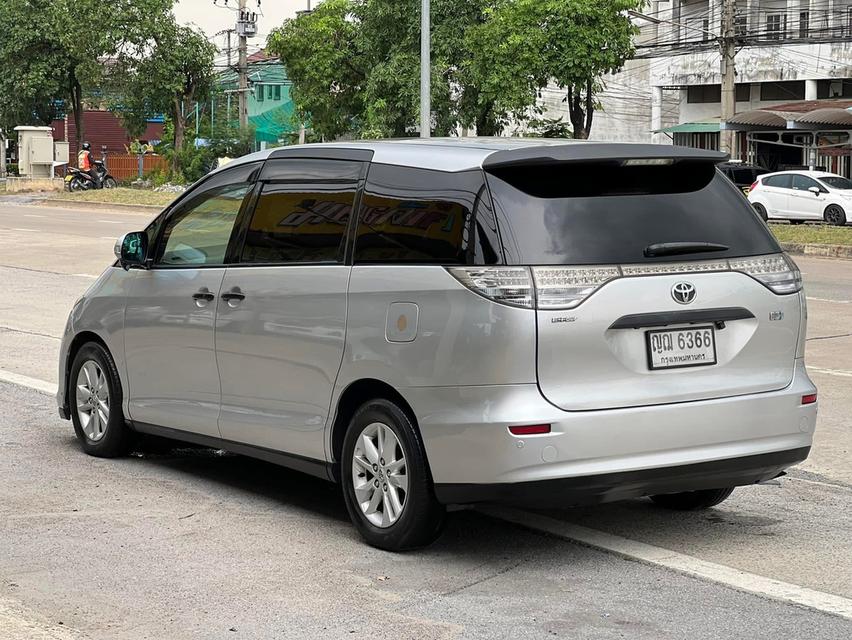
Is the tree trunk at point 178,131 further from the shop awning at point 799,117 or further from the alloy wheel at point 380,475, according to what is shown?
the alloy wheel at point 380,475

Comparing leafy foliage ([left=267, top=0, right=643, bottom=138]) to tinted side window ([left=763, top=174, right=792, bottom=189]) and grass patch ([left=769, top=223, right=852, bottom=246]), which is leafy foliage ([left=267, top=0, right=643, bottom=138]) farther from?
grass patch ([left=769, top=223, right=852, bottom=246])

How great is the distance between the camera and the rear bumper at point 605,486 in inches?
209

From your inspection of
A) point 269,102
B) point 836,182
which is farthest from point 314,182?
point 269,102

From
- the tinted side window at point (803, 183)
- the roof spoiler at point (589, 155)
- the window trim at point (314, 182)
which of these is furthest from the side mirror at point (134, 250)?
the tinted side window at point (803, 183)

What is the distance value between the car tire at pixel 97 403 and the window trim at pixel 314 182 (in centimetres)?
129

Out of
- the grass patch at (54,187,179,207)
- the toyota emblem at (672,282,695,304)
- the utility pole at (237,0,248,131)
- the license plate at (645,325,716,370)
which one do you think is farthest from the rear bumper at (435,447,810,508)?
the utility pole at (237,0,248,131)

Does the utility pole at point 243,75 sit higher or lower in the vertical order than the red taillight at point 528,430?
higher

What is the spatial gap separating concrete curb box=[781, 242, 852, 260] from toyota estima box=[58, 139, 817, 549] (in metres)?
19.8

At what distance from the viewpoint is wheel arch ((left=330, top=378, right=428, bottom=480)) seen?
222 inches

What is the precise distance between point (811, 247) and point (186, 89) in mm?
35450

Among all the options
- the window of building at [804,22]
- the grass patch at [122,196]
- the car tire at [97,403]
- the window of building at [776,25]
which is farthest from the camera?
the window of building at [776,25]

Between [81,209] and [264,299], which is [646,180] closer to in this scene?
[264,299]

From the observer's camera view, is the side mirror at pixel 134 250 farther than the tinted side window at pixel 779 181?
No

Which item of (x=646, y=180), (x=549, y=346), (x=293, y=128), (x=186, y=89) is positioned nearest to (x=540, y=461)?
(x=549, y=346)
